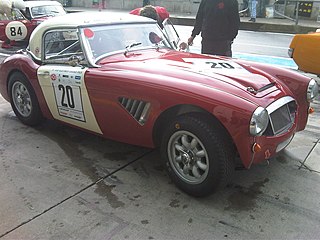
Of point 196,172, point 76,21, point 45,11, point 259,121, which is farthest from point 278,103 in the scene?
point 45,11

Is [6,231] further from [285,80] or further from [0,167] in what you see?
[285,80]

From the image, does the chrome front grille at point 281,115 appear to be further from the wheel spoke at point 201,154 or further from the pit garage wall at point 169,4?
the pit garage wall at point 169,4

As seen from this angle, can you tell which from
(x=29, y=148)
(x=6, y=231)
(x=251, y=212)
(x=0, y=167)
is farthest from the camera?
(x=29, y=148)

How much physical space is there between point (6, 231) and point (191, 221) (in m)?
1.40

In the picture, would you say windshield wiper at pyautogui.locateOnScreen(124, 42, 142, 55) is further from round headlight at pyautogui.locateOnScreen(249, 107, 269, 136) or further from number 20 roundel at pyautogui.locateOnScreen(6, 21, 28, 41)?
number 20 roundel at pyautogui.locateOnScreen(6, 21, 28, 41)

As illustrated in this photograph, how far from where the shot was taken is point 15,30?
11.3 metres

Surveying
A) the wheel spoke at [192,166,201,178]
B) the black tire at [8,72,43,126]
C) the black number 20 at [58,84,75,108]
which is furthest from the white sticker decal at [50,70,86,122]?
the wheel spoke at [192,166,201,178]

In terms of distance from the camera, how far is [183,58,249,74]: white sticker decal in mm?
3422

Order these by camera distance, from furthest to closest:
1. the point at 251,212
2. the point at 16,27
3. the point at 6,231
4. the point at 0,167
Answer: the point at 16,27
the point at 0,167
the point at 251,212
the point at 6,231

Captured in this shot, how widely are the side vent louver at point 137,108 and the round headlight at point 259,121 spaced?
98 centimetres

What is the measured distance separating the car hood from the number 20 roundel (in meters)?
8.63

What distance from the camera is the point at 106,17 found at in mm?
4254

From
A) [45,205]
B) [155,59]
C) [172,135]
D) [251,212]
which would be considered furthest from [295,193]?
[45,205]

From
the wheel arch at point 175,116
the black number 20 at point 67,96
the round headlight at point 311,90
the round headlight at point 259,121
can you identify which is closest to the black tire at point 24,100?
the black number 20 at point 67,96
